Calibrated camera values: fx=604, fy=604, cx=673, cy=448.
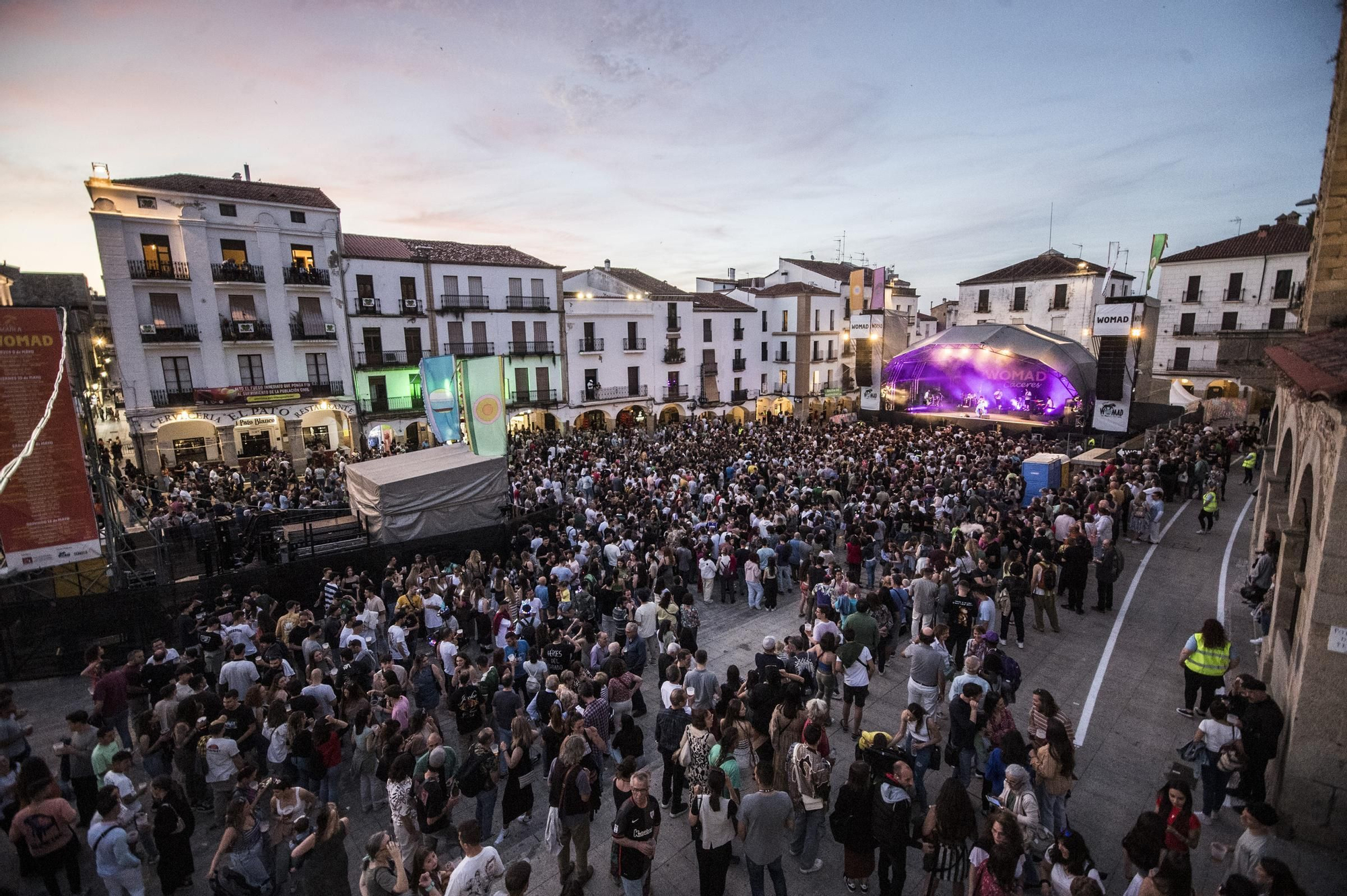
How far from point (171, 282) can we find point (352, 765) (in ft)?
81.7

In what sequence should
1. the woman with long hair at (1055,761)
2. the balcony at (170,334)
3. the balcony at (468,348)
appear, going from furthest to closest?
the balcony at (468,348) → the balcony at (170,334) → the woman with long hair at (1055,761)

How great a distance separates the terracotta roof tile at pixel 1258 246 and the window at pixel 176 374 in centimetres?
5003

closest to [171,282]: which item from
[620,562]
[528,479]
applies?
[528,479]

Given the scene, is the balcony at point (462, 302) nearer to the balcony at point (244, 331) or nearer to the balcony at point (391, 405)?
the balcony at point (391, 405)

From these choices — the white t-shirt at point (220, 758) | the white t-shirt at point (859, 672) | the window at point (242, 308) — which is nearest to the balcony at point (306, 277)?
the window at point (242, 308)

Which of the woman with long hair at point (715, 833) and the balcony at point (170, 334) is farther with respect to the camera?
the balcony at point (170, 334)

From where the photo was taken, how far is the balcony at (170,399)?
23.1 metres

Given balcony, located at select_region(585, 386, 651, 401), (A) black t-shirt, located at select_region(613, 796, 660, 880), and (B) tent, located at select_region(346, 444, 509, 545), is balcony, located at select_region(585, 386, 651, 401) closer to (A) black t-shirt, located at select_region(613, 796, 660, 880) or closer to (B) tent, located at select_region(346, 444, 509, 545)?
(B) tent, located at select_region(346, 444, 509, 545)

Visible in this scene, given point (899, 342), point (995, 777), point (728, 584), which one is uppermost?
point (899, 342)

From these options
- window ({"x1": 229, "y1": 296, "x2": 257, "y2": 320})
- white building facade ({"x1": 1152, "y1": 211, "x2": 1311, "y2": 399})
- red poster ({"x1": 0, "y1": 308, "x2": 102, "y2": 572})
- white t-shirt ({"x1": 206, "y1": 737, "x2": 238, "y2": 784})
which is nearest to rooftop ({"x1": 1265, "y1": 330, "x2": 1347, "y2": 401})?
white t-shirt ({"x1": 206, "y1": 737, "x2": 238, "y2": 784})

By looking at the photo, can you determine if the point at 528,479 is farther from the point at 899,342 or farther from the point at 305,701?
the point at 899,342

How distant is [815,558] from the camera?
35.7 feet

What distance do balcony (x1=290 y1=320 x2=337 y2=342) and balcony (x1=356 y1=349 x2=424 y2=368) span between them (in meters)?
1.33

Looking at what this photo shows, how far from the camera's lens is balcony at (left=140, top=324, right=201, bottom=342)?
22812mm
